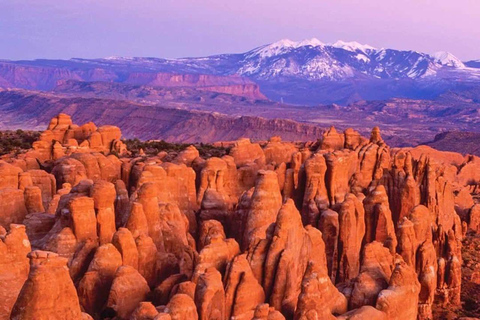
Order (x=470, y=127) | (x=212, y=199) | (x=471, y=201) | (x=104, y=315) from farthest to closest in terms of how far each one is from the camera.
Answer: (x=470, y=127) < (x=471, y=201) < (x=212, y=199) < (x=104, y=315)

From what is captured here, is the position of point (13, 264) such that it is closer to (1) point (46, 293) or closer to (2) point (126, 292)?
(2) point (126, 292)

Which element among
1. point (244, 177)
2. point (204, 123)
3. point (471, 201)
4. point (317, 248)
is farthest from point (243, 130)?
point (317, 248)

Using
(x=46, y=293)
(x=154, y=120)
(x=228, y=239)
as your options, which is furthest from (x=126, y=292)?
(x=154, y=120)

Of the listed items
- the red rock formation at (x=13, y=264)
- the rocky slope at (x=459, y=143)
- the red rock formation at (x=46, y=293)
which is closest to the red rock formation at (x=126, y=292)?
the red rock formation at (x=13, y=264)

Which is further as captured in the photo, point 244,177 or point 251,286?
point 244,177

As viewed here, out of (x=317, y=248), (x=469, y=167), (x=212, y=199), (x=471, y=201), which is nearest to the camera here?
(x=317, y=248)

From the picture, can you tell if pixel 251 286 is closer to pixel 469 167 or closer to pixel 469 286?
pixel 469 286

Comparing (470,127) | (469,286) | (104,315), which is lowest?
(470,127)

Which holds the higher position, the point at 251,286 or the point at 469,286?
the point at 251,286
